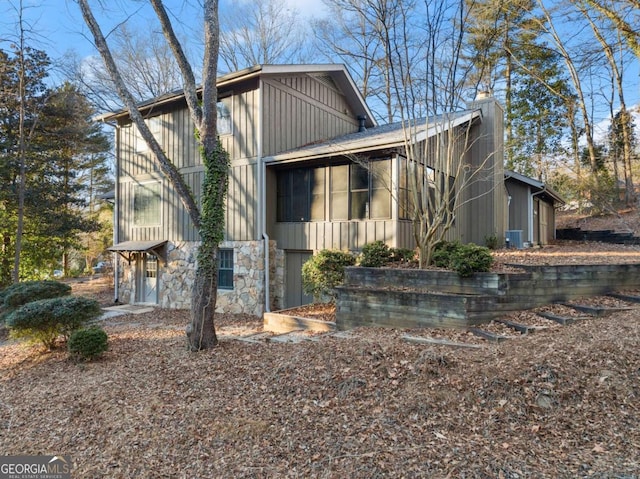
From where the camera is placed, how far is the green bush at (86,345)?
578 cm

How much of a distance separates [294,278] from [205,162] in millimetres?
4612

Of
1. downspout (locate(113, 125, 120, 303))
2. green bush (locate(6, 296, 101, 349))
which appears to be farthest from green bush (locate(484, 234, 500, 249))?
downspout (locate(113, 125, 120, 303))

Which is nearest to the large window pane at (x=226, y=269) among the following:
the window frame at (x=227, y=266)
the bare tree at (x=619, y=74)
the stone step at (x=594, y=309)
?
the window frame at (x=227, y=266)

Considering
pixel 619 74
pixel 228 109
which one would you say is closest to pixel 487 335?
pixel 228 109

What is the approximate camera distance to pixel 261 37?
1848 centimetres

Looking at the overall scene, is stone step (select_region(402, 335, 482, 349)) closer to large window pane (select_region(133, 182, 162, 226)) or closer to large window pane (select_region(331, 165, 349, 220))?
large window pane (select_region(331, 165, 349, 220))

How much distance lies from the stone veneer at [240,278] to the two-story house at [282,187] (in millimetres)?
29

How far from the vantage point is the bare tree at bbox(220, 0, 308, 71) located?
18.0m

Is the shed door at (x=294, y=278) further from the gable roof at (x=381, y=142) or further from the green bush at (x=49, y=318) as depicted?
the green bush at (x=49, y=318)

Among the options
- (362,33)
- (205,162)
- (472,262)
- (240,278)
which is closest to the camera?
(472,262)

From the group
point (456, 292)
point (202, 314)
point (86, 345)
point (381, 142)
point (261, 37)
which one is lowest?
point (86, 345)

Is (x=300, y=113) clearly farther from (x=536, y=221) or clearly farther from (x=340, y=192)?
(x=536, y=221)

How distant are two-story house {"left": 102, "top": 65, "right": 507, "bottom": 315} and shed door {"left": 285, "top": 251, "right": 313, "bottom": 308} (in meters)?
0.03

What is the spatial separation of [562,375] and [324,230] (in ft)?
21.1
